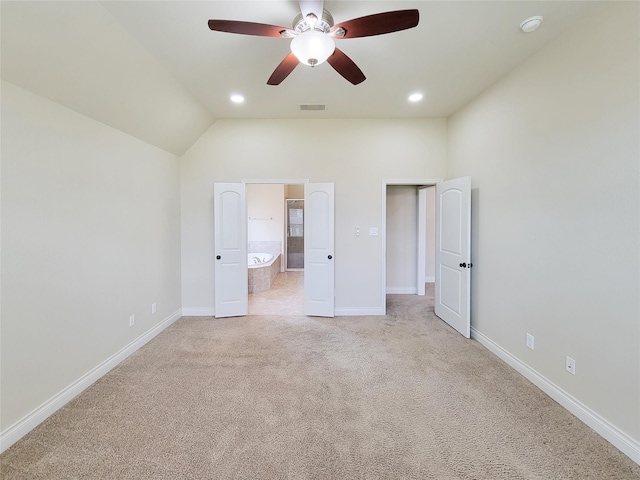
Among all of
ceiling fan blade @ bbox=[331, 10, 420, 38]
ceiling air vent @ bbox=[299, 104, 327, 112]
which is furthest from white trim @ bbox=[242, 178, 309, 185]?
ceiling fan blade @ bbox=[331, 10, 420, 38]

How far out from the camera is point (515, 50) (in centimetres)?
229

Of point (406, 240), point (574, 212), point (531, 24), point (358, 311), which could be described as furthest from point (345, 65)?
point (406, 240)

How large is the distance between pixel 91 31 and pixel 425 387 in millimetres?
3647

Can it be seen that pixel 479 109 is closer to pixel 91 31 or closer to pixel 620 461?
pixel 620 461

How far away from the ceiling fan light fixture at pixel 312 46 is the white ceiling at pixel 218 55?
41 cm

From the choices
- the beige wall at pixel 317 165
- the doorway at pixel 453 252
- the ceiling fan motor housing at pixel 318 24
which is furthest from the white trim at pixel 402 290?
the ceiling fan motor housing at pixel 318 24

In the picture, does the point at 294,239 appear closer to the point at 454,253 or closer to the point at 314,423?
the point at 454,253

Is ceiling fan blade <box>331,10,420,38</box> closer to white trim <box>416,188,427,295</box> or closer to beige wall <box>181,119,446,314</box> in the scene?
beige wall <box>181,119,446,314</box>

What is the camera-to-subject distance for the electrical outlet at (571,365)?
201 cm

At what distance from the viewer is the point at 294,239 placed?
7770mm

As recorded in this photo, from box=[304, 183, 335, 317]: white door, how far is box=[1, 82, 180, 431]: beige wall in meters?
2.00

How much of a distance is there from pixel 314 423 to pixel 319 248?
238 centimetres

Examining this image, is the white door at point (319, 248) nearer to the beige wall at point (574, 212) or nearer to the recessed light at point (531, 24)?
the beige wall at point (574, 212)

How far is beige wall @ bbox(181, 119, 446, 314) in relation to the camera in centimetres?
394
